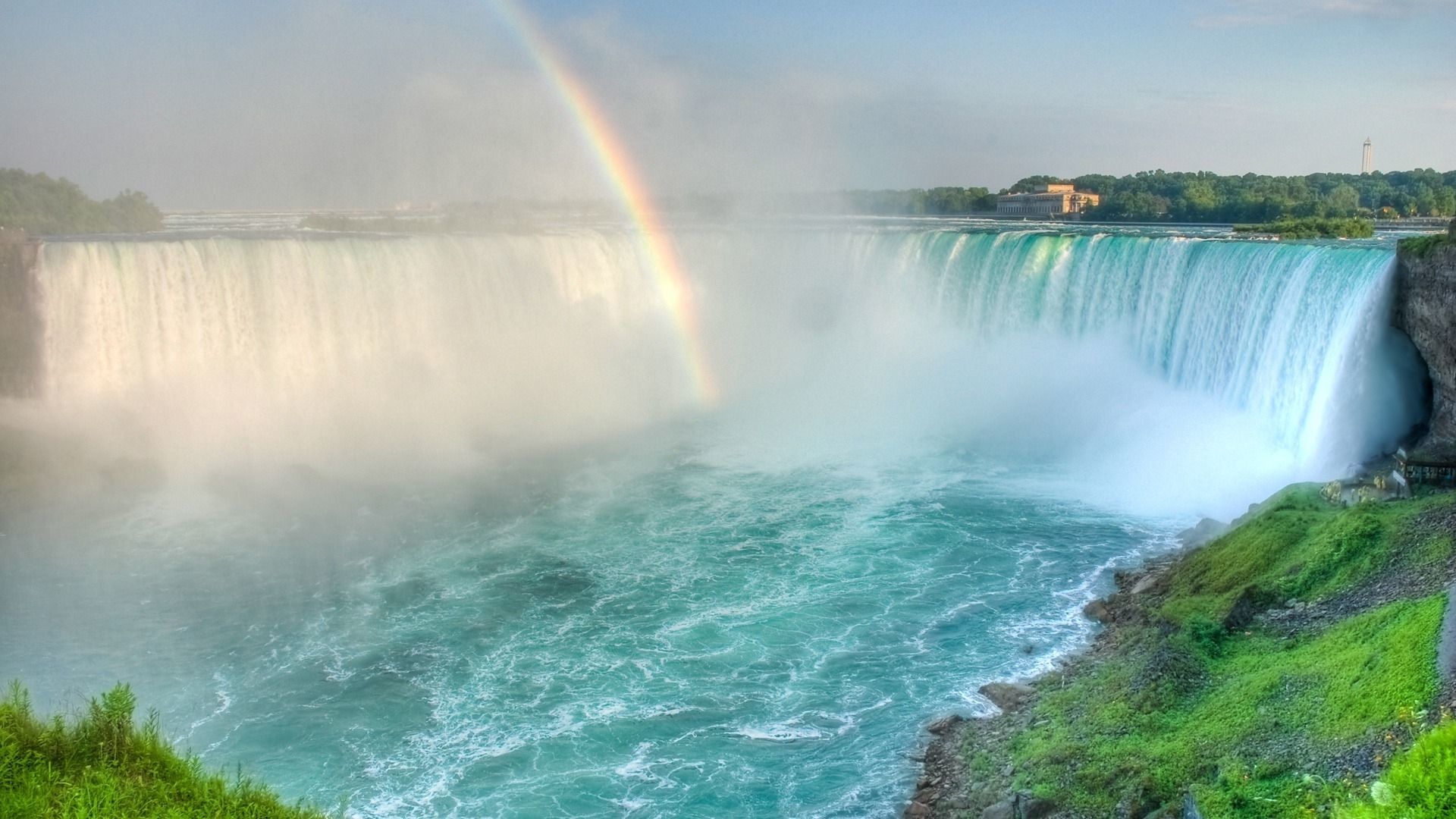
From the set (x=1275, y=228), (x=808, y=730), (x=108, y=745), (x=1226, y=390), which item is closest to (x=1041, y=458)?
(x=1226, y=390)

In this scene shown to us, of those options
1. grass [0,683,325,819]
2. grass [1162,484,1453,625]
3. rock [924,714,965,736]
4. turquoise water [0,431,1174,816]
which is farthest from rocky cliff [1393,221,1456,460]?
grass [0,683,325,819]

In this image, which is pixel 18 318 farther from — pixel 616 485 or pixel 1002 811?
pixel 1002 811

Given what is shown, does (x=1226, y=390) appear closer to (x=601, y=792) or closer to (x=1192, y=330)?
(x=1192, y=330)

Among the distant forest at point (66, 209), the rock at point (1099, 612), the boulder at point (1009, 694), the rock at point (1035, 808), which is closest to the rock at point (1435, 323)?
the rock at point (1099, 612)

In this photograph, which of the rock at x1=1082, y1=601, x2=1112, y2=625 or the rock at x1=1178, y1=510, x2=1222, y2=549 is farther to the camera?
the rock at x1=1178, y1=510, x2=1222, y2=549

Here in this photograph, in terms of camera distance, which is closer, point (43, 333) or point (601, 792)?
point (601, 792)

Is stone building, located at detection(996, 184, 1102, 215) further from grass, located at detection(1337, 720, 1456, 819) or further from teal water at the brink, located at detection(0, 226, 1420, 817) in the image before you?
grass, located at detection(1337, 720, 1456, 819)
